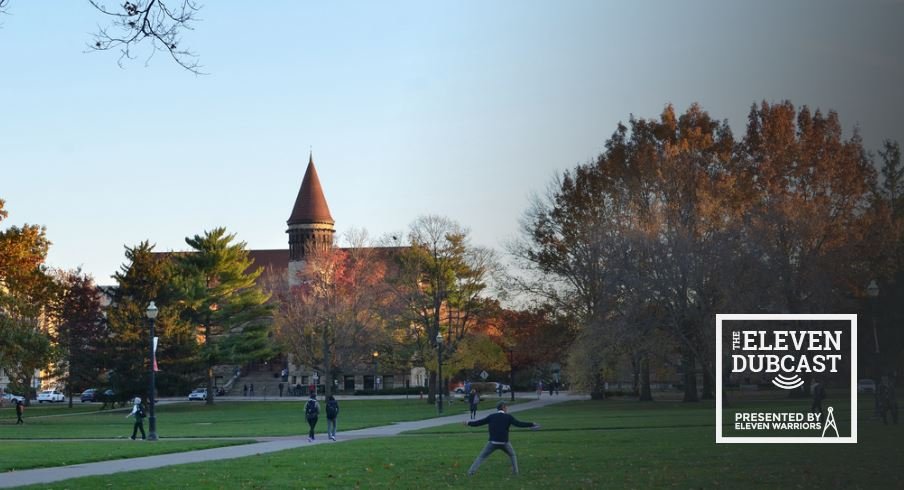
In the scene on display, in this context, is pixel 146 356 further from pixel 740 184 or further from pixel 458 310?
pixel 740 184

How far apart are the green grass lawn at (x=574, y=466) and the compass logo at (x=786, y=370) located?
4.75 ft

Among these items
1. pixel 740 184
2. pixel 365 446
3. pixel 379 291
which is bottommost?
pixel 365 446

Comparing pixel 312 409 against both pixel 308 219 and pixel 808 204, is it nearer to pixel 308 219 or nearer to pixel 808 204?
pixel 808 204

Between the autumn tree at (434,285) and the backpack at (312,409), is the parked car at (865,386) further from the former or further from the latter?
the backpack at (312,409)

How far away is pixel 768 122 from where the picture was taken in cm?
6531

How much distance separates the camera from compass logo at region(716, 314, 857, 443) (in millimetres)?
32125

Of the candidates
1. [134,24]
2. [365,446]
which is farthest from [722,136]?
[134,24]

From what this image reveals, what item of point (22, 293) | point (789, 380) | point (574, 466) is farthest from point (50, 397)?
point (574, 466)

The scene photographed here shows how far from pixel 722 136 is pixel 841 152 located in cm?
686

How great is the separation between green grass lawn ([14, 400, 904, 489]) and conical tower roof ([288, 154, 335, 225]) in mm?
107307

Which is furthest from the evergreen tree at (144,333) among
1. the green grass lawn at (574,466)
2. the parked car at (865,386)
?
the green grass lawn at (574,466)

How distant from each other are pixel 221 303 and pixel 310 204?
51257mm

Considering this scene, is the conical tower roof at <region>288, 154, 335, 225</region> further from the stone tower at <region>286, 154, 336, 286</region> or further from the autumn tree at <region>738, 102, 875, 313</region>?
the autumn tree at <region>738, 102, 875, 313</region>

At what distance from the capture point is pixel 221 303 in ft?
300
